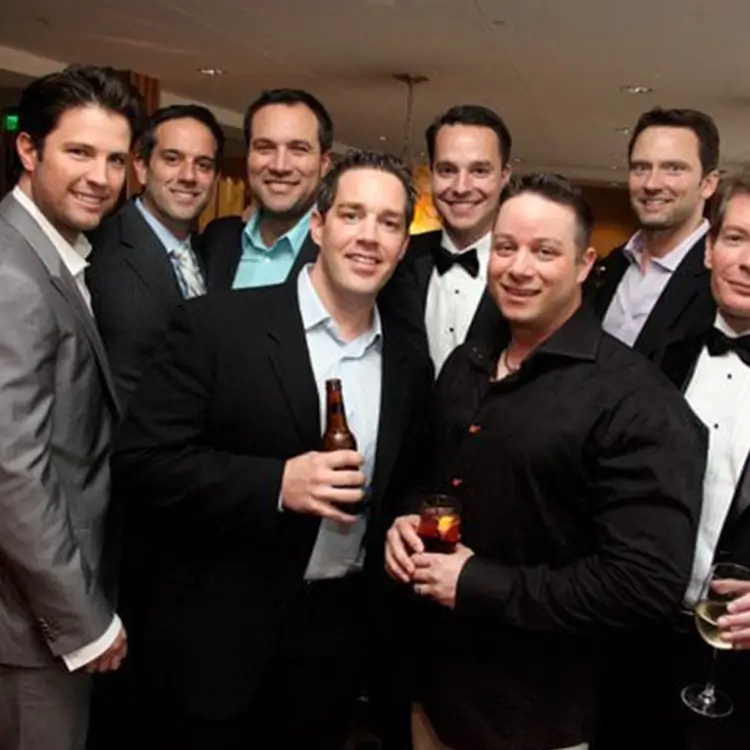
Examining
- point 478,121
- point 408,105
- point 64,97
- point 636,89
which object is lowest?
point 64,97

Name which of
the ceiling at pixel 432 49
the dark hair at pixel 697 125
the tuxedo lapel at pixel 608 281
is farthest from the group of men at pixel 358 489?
the ceiling at pixel 432 49

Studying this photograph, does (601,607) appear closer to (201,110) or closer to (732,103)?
(201,110)

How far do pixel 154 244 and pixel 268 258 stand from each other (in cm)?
36

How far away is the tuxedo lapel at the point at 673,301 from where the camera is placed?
2.46 meters

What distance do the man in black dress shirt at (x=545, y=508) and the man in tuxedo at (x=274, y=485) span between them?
0.18 meters

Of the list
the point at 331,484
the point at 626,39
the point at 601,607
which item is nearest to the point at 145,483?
the point at 331,484

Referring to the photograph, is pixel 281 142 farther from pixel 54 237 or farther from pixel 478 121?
pixel 54 237

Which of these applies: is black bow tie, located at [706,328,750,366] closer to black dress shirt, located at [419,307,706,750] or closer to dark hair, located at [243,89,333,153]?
black dress shirt, located at [419,307,706,750]

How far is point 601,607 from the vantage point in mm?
1499

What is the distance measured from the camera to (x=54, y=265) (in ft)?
5.78

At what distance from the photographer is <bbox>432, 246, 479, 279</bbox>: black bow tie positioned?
102 inches

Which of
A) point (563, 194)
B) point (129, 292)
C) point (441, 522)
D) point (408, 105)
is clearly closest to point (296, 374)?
point (441, 522)

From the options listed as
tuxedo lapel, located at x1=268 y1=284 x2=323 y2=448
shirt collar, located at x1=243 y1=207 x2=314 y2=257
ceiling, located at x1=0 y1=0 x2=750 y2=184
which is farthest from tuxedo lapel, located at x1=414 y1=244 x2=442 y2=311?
ceiling, located at x1=0 y1=0 x2=750 y2=184

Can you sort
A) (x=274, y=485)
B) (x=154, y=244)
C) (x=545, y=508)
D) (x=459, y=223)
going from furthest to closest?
(x=459, y=223)
(x=154, y=244)
(x=274, y=485)
(x=545, y=508)
